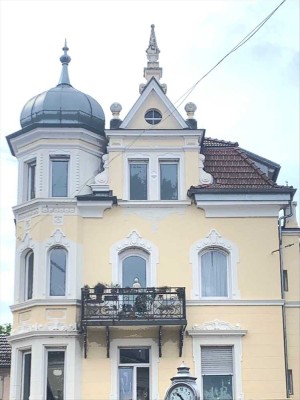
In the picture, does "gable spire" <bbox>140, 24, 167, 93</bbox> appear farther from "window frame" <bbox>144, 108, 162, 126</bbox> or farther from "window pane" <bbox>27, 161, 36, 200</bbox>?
"window pane" <bbox>27, 161, 36, 200</bbox>

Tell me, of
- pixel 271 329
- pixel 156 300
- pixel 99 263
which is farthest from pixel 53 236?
pixel 271 329

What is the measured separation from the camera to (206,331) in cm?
2855

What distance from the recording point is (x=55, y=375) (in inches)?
1118

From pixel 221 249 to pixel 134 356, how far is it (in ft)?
15.2

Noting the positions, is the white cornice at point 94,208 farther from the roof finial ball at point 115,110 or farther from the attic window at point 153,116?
the attic window at point 153,116

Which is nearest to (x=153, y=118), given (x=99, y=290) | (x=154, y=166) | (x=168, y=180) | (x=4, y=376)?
(x=154, y=166)

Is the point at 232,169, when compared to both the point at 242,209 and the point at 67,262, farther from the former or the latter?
the point at 67,262

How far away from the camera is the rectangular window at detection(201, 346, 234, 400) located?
2839 cm

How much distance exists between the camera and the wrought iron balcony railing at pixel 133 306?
2775 centimetres

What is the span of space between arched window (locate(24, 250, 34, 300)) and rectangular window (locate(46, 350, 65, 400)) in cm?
225

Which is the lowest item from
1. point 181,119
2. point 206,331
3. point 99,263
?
point 206,331

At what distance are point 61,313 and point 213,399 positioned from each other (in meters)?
5.65

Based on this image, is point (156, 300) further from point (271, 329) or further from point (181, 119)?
point (181, 119)

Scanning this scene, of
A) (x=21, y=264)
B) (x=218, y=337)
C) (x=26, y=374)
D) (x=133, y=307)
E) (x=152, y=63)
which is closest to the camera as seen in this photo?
(x=133, y=307)
